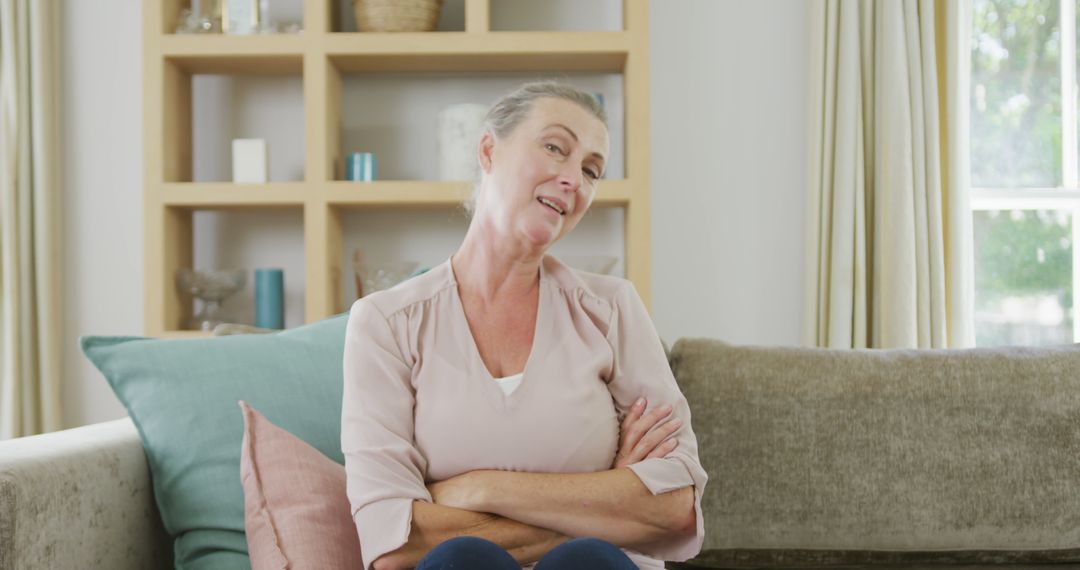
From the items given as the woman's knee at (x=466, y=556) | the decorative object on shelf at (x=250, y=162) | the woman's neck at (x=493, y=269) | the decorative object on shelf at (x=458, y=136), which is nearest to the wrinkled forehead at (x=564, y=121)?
the woman's neck at (x=493, y=269)

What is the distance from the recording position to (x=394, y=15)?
2729 millimetres

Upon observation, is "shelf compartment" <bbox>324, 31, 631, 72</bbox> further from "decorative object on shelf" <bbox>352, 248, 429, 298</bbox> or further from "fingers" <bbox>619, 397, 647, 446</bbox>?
"fingers" <bbox>619, 397, 647, 446</bbox>

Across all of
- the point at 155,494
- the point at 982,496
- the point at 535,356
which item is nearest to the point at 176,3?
the point at 155,494

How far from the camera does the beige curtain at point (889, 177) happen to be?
283 cm

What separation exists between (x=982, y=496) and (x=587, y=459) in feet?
2.63

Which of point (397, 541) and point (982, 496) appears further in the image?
point (982, 496)

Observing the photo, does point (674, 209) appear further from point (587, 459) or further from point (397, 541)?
point (397, 541)

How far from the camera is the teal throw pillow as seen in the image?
1452mm

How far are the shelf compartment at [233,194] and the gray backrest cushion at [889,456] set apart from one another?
1413 millimetres

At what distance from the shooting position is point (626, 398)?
56.8 inches

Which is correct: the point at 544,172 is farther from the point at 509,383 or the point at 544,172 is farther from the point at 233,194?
the point at 233,194

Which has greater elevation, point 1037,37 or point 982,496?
point 1037,37

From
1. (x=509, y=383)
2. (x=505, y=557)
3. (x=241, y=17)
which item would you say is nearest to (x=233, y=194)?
(x=241, y=17)

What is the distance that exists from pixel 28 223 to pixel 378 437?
208 centimetres
